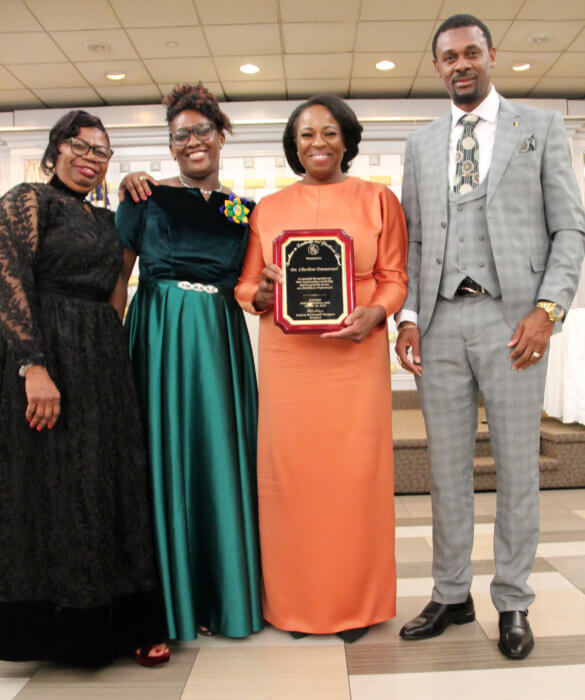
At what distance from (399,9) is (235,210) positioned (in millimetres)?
3331

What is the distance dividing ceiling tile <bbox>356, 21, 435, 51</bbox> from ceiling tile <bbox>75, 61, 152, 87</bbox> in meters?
1.86

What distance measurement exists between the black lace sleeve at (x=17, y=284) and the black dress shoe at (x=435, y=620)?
1385 mm

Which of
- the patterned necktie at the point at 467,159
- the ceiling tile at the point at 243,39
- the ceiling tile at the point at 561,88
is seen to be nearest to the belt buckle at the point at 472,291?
the patterned necktie at the point at 467,159

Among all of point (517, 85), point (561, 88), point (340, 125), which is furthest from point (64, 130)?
point (561, 88)

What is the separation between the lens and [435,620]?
6.68ft

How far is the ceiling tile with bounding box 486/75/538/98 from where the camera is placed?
233 inches

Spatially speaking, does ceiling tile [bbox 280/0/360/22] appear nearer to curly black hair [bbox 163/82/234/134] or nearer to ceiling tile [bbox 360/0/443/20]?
ceiling tile [bbox 360/0/443/20]

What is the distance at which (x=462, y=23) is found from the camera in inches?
73.8

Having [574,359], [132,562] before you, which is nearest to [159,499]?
[132,562]

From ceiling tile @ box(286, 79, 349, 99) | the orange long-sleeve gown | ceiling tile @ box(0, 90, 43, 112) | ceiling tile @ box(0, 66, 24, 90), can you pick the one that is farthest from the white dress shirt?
ceiling tile @ box(0, 90, 43, 112)

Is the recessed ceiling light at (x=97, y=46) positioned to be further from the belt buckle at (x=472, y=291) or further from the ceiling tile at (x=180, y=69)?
the belt buckle at (x=472, y=291)

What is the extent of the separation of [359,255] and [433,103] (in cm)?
488

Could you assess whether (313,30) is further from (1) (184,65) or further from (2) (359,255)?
(2) (359,255)

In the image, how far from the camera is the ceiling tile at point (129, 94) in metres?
5.87
